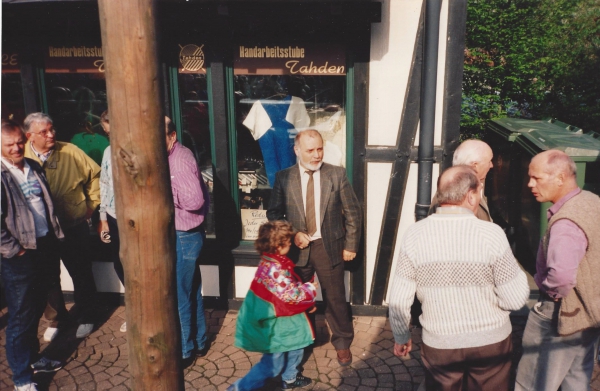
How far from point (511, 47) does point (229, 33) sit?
7.07m

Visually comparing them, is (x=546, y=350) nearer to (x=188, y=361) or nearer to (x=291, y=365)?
(x=291, y=365)

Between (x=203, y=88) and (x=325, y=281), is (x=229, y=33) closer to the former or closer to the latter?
(x=203, y=88)

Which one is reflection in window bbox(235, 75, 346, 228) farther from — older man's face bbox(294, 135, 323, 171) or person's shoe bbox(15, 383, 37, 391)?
person's shoe bbox(15, 383, 37, 391)

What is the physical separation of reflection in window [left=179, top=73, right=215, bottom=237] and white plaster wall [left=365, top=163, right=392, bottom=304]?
158 centimetres

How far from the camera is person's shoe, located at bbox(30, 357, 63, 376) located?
4.52m

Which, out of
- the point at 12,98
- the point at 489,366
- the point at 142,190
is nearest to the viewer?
the point at 142,190

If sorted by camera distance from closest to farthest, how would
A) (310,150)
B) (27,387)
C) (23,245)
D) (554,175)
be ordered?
1. (554,175)
2. (23,245)
3. (27,387)
4. (310,150)

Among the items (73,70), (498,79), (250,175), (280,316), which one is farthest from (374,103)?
(498,79)

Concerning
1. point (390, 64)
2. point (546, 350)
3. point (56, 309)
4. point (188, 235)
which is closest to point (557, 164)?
point (546, 350)

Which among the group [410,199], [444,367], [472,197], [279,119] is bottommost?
[444,367]

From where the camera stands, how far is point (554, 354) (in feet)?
11.2

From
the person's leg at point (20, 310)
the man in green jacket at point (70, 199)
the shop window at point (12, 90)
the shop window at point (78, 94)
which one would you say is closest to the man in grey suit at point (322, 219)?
the man in green jacket at point (70, 199)

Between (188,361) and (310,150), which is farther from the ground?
(310,150)

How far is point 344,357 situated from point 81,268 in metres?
2.53
